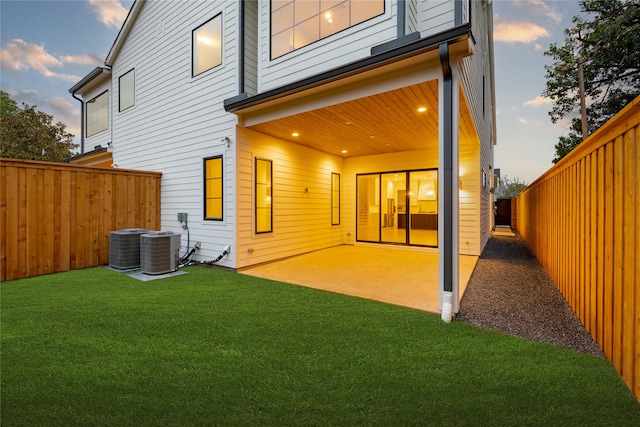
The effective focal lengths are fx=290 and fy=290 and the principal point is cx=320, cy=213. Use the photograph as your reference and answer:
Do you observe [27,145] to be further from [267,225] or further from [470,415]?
[470,415]

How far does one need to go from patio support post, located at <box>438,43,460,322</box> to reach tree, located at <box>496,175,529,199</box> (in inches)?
1216

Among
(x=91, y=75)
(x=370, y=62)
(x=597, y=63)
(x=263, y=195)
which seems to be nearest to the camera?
(x=370, y=62)

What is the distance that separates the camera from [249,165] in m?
5.77

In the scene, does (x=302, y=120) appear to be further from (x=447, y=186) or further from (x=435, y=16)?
(x=447, y=186)

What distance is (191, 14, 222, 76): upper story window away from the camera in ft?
19.9

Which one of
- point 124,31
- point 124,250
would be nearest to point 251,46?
point 124,250

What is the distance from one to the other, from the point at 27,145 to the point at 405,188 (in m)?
17.6

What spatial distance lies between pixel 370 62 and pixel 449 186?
1.84m

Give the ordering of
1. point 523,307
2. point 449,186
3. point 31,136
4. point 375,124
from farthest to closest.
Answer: point 31,136 → point 375,124 → point 523,307 → point 449,186

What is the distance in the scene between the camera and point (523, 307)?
11.4 feet

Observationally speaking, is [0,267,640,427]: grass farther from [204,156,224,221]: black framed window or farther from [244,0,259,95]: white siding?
[244,0,259,95]: white siding

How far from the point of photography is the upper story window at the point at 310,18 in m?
4.47

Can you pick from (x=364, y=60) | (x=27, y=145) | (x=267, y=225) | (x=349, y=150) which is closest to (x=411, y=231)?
(x=349, y=150)

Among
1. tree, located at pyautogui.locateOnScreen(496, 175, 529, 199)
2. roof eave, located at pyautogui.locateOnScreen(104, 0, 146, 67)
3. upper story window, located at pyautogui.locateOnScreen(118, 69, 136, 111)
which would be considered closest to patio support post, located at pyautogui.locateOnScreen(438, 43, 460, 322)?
upper story window, located at pyautogui.locateOnScreen(118, 69, 136, 111)
